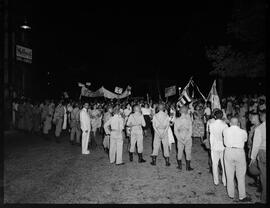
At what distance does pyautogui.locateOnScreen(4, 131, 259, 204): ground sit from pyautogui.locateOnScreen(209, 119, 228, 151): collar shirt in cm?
100

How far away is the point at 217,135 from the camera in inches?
296

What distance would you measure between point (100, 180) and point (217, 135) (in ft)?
10.9

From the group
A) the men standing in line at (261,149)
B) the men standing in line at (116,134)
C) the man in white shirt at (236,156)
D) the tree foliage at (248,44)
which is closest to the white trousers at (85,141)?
the men standing in line at (116,134)

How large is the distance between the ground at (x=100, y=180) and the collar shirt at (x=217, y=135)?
3.29ft

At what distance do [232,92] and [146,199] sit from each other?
29.3 metres

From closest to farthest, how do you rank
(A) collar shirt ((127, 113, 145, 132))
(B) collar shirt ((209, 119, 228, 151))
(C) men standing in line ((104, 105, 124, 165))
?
(B) collar shirt ((209, 119, 228, 151))
(C) men standing in line ((104, 105, 124, 165))
(A) collar shirt ((127, 113, 145, 132))

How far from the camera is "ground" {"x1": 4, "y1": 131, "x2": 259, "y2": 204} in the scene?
266 inches

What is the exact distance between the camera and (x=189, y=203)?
21.0 ft

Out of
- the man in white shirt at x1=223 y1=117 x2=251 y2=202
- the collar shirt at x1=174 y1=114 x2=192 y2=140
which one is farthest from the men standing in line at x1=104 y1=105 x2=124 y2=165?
the man in white shirt at x1=223 y1=117 x2=251 y2=202

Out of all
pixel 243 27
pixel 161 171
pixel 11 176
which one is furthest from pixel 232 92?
pixel 11 176

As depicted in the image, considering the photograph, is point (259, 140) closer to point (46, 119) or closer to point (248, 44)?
point (46, 119)

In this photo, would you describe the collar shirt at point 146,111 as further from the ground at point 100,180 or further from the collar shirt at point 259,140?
the collar shirt at point 259,140

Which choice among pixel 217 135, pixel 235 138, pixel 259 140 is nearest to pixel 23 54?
pixel 217 135

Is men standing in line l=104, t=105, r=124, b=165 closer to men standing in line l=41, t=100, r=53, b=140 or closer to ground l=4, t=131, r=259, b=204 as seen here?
ground l=4, t=131, r=259, b=204
